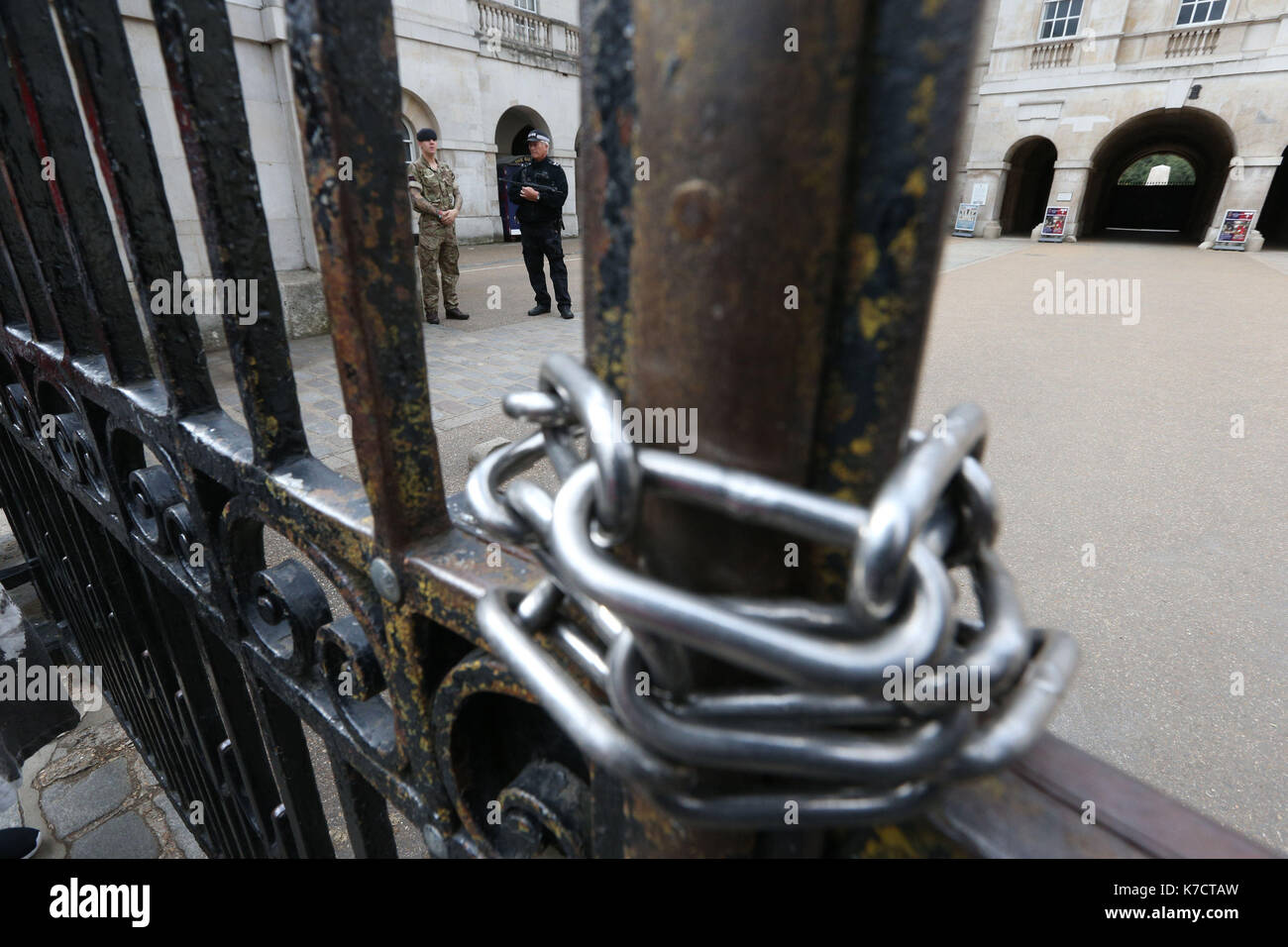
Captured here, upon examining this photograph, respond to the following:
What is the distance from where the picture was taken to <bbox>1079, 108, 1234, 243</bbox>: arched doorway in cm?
2122

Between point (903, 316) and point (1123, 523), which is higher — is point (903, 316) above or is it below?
above

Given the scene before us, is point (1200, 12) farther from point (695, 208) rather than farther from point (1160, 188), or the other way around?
point (695, 208)

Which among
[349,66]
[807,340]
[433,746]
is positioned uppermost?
[349,66]

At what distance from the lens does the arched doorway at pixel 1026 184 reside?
77.5ft

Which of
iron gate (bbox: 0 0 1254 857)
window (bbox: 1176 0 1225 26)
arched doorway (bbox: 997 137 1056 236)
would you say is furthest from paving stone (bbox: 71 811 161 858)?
window (bbox: 1176 0 1225 26)

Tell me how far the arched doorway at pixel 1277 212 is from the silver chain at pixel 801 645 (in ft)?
91.1

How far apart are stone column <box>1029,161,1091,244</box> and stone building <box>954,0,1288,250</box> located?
0.03 meters

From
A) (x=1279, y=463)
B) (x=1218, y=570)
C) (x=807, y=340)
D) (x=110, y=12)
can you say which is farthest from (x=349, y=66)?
(x=1279, y=463)

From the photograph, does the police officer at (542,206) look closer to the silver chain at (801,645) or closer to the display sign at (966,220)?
the silver chain at (801,645)

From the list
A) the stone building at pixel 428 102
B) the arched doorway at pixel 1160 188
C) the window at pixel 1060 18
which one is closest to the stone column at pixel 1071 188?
the arched doorway at pixel 1160 188

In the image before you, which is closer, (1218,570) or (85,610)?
(85,610)

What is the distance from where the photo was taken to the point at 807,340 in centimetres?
34
